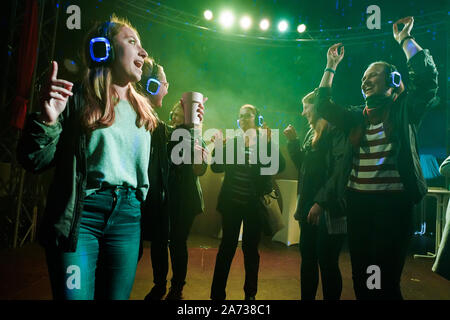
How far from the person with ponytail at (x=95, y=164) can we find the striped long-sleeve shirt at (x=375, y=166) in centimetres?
162

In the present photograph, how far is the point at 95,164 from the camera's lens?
1265 millimetres

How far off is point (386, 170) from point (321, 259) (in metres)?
0.89

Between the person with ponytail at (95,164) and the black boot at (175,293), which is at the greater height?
the person with ponytail at (95,164)

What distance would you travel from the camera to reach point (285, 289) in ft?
10.8

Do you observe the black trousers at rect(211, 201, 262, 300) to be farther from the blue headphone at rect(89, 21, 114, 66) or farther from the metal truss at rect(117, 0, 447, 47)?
the metal truss at rect(117, 0, 447, 47)

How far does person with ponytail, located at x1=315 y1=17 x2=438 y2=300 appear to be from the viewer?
192cm

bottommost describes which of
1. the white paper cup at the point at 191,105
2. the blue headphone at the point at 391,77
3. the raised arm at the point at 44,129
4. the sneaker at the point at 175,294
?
the sneaker at the point at 175,294

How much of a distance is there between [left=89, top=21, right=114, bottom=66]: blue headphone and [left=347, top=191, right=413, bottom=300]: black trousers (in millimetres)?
1950

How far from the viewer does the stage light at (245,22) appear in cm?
705
